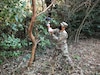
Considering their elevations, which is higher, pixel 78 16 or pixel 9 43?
pixel 78 16

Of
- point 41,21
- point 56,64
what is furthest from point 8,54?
point 41,21

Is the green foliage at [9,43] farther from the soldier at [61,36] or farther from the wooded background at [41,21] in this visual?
the soldier at [61,36]

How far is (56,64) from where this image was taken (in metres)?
5.56

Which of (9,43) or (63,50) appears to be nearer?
(63,50)

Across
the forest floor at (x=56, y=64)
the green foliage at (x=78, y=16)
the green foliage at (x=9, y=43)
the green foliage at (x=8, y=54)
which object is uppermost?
the green foliage at (x=78, y=16)

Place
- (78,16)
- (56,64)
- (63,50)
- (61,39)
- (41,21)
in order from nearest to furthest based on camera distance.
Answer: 1. (61,39)
2. (63,50)
3. (56,64)
4. (41,21)
5. (78,16)

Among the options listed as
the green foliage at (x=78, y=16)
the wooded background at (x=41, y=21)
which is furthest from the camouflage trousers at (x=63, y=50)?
the green foliage at (x=78, y=16)

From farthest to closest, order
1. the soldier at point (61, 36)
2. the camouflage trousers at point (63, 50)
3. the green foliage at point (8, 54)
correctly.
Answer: the green foliage at point (8, 54), the camouflage trousers at point (63, 50), the soldier at point (61, 36)

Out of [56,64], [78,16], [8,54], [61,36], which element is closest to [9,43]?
[8,54]

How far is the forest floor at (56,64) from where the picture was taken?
534 cm

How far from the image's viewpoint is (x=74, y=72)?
209 inches

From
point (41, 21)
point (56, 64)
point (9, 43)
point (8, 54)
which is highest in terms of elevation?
point (41, 21)

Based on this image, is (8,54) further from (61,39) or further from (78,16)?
(78,16)

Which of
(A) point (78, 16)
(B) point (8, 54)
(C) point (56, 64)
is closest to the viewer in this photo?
(C) point (56, 64)
